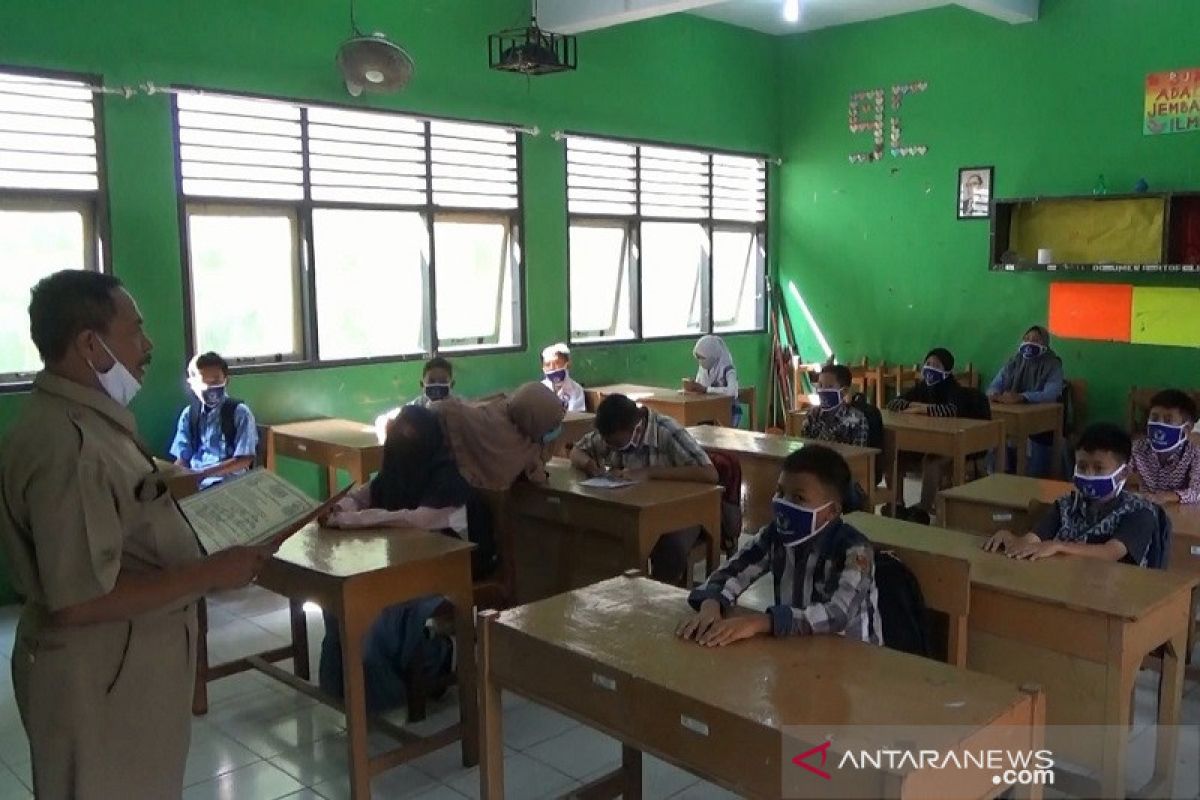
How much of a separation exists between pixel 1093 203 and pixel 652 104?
3063 millimetres

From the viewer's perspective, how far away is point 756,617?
1.99 meters

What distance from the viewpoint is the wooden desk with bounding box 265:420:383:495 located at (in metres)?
4.80

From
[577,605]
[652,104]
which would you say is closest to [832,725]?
[577,605]

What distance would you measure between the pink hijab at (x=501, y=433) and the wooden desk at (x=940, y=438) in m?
2.16

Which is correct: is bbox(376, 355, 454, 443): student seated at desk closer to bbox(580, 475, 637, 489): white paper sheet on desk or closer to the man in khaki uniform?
bbox(580, 475, 637, 489): white paper sheet on desk

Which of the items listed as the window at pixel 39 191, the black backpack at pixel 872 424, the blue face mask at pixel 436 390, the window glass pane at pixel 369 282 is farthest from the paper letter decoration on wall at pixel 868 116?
the window at pixel 39 191

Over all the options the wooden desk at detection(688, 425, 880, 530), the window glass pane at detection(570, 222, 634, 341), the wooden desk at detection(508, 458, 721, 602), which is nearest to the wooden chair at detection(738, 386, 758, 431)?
the window glass pane at detection(570, 222, 634, 341)

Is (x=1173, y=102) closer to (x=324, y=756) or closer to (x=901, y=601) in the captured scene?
(x=901, y=601)

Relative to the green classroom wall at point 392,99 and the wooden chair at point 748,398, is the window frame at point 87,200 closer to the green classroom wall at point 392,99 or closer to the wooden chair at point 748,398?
the green classroom wall at point 392,99

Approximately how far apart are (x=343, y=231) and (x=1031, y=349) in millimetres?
4323

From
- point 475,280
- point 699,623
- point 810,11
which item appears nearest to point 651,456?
point 699,623

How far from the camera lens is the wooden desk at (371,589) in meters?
2.53

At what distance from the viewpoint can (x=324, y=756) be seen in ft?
9.75

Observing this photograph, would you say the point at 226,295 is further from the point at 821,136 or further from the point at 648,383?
the point at 821,136
